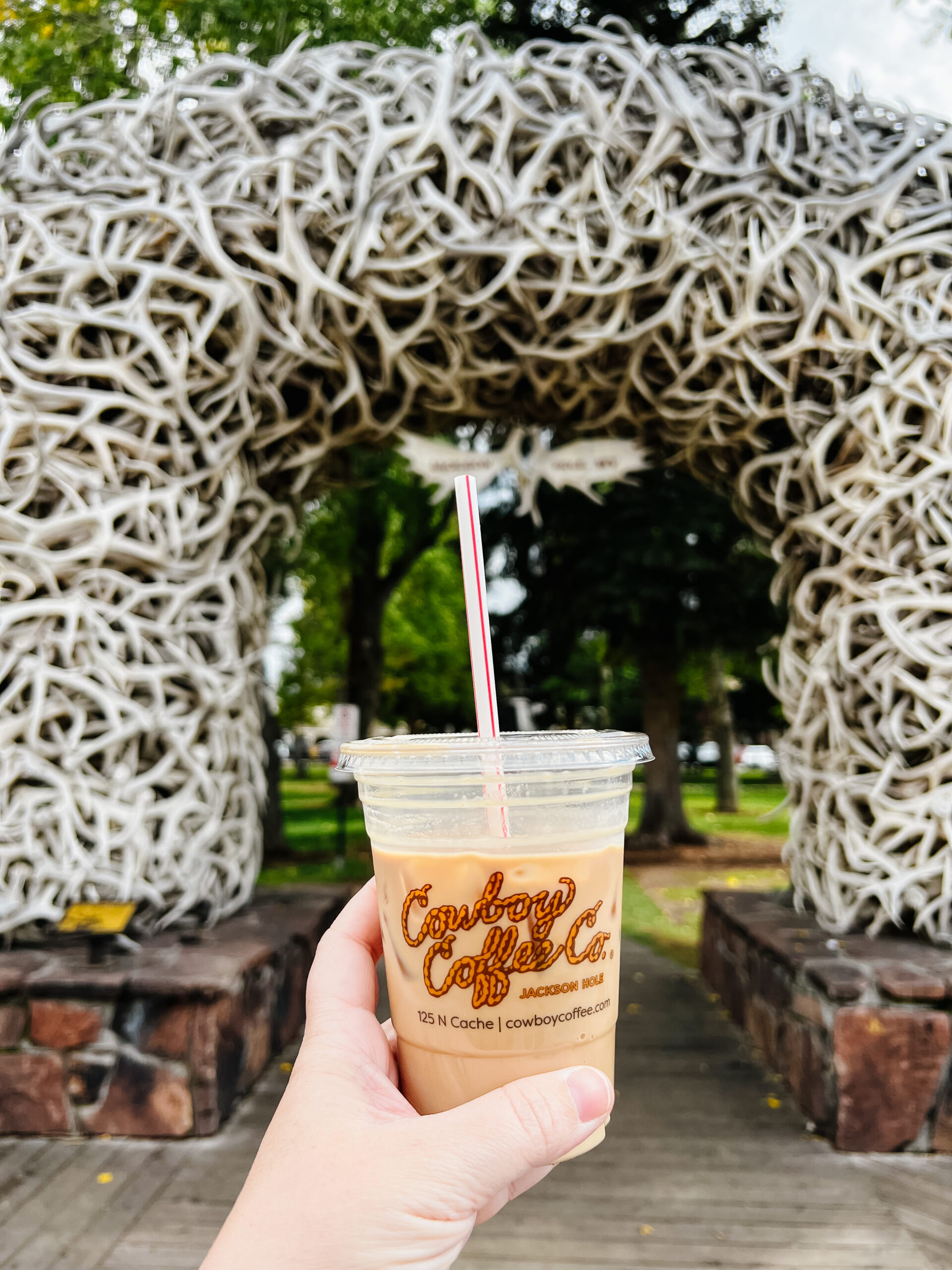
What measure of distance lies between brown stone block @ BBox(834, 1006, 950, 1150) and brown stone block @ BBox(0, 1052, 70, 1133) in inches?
113

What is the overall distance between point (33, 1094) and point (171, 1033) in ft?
1.94

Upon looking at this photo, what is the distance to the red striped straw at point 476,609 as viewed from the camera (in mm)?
1238

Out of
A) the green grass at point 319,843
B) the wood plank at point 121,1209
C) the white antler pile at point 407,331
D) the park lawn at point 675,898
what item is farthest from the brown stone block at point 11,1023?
the green grass at point 319,843

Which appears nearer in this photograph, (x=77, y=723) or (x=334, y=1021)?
(x=334, y=1021)

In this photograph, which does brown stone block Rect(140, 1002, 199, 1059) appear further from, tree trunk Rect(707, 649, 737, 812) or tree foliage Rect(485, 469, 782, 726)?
tree trunk Rect(707, 649, 737, 812)

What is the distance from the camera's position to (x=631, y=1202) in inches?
111

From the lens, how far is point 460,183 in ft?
10.9

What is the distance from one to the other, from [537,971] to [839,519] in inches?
112

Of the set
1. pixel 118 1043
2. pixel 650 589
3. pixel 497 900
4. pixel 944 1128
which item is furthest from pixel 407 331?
pixel 650 589

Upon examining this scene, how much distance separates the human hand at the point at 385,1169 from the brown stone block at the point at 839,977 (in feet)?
7.33

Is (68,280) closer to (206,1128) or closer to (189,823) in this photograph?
(189,823)

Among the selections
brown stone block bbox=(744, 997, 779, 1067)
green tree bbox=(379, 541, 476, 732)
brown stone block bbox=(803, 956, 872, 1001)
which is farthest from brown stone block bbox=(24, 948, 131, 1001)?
green tree bbox=(379, 541, 476, 732)

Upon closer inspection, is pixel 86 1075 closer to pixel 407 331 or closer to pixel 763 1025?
pixel 763 1025

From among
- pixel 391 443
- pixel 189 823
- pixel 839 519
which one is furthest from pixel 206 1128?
pixel 839 519
